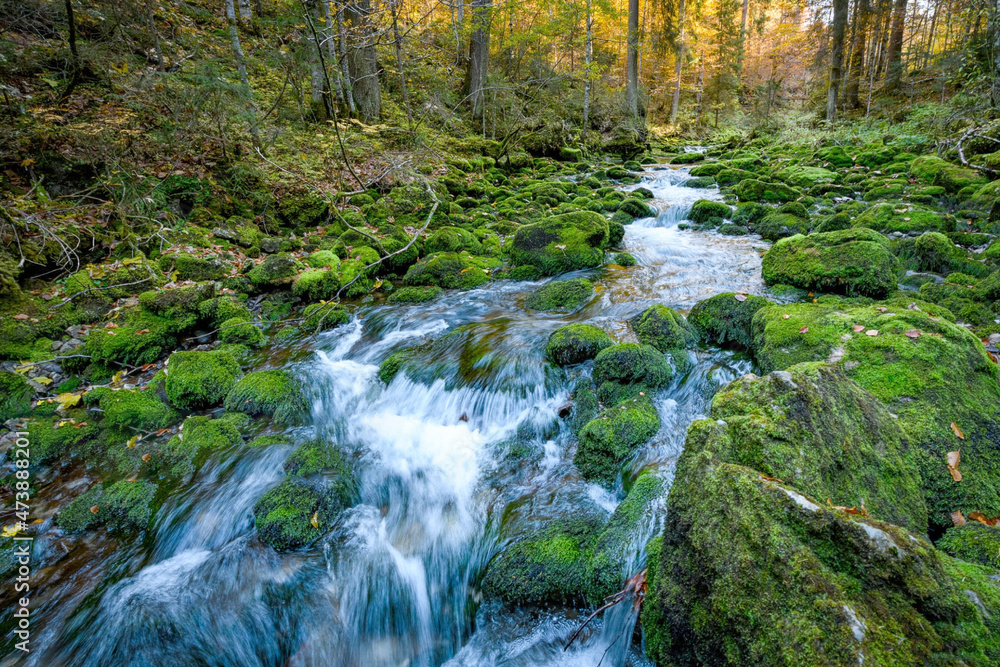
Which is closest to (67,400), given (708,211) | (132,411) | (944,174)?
(132,411)

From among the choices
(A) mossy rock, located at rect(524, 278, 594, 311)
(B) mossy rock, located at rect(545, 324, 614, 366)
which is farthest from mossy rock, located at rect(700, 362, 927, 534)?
(A) mossy rock, located at rect(524, 278, 594, 311)

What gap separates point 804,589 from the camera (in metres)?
1.59

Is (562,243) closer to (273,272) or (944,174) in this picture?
(273,272)

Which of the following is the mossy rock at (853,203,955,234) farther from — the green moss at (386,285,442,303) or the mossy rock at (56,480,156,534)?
the mossy rock at (56,480,156,534)

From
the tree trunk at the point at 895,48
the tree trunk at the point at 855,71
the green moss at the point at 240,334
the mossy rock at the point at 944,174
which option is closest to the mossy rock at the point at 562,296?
the green moss at the point at 240,334

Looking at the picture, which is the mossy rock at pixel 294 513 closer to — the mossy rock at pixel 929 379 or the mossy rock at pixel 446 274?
the mossy rock at pixel 929 379

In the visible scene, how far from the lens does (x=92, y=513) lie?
13.3 ft

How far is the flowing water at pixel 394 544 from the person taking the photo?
3.15m

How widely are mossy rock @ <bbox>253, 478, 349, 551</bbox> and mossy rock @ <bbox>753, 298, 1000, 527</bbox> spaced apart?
175 inches

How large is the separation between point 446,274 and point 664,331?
186 inches

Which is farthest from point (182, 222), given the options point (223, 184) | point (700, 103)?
point (700, 103)

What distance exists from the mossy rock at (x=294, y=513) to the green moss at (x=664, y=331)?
3.92 meters

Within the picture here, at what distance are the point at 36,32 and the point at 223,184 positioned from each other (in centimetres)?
447

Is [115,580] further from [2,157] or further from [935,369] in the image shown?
[2,157]
